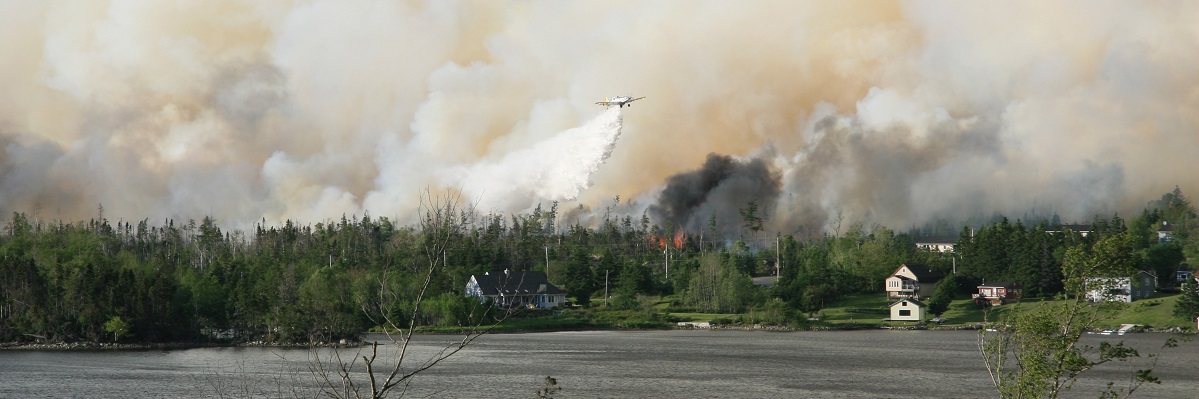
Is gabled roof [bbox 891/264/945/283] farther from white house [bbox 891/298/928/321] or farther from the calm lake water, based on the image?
the calm lake water

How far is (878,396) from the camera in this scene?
5566cm

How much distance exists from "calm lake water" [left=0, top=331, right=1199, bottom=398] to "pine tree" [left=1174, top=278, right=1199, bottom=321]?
519cm

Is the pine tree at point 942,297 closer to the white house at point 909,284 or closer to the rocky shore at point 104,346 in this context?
the white house at point 909,284

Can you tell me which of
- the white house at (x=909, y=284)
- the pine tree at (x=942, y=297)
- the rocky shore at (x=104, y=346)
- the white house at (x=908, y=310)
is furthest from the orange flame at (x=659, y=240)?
the rocky shore at (x=104, y=346)

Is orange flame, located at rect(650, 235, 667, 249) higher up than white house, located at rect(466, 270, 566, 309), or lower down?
higher up

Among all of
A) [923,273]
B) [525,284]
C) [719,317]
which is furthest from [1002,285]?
[525,284]

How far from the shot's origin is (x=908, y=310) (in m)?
108

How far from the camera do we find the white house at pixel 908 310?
10719 cm

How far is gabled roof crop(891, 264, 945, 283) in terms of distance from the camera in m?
123

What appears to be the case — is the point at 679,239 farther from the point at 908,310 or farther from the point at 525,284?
the point at 908,310

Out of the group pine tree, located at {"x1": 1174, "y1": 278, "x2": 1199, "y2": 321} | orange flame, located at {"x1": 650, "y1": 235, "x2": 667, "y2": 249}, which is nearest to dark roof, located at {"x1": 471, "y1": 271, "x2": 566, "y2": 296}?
orange flame, located at {"x1": 650, "y1": 235, "x2": 667, "y2": 249}

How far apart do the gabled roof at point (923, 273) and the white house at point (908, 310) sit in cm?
1466

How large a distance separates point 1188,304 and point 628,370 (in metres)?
51.9

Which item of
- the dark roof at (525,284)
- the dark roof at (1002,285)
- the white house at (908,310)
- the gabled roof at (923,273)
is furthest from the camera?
the gabled roof at (923,273)
